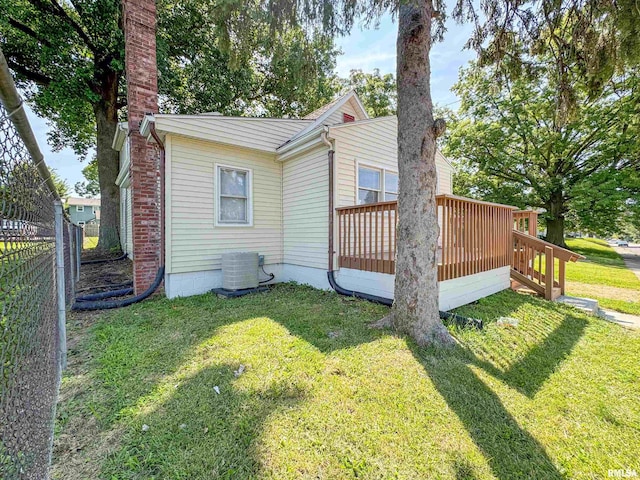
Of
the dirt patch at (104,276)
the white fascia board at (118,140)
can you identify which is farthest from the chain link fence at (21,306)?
the white fascia board at (118,140)

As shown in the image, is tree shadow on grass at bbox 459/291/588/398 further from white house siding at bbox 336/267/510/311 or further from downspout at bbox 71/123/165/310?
downspout at bbox 71/123/165/310

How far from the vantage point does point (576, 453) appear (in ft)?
6.37

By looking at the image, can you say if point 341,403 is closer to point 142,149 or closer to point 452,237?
point 452,237

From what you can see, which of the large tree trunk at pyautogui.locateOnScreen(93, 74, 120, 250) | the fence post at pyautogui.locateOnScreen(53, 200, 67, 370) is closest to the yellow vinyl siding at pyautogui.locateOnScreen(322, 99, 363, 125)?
the fence post at pyautogui.locateOnScreen(53, 200, 67, 370)

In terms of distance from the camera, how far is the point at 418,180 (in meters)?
3.49

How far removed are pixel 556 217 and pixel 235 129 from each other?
1768 centimetres

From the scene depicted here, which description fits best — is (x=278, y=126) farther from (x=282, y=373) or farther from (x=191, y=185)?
(x=282, y=373)

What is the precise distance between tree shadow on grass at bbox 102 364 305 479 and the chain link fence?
476 mm

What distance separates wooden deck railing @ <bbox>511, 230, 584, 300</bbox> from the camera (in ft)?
18.7

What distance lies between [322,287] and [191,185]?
3.39 metres

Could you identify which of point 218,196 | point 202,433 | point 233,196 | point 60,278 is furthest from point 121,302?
point 202,433

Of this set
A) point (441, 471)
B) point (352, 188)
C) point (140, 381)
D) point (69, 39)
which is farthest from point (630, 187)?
point (69, 39)

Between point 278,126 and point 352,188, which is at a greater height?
point 278,126

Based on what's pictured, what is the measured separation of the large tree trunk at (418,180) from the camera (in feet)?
11.4
